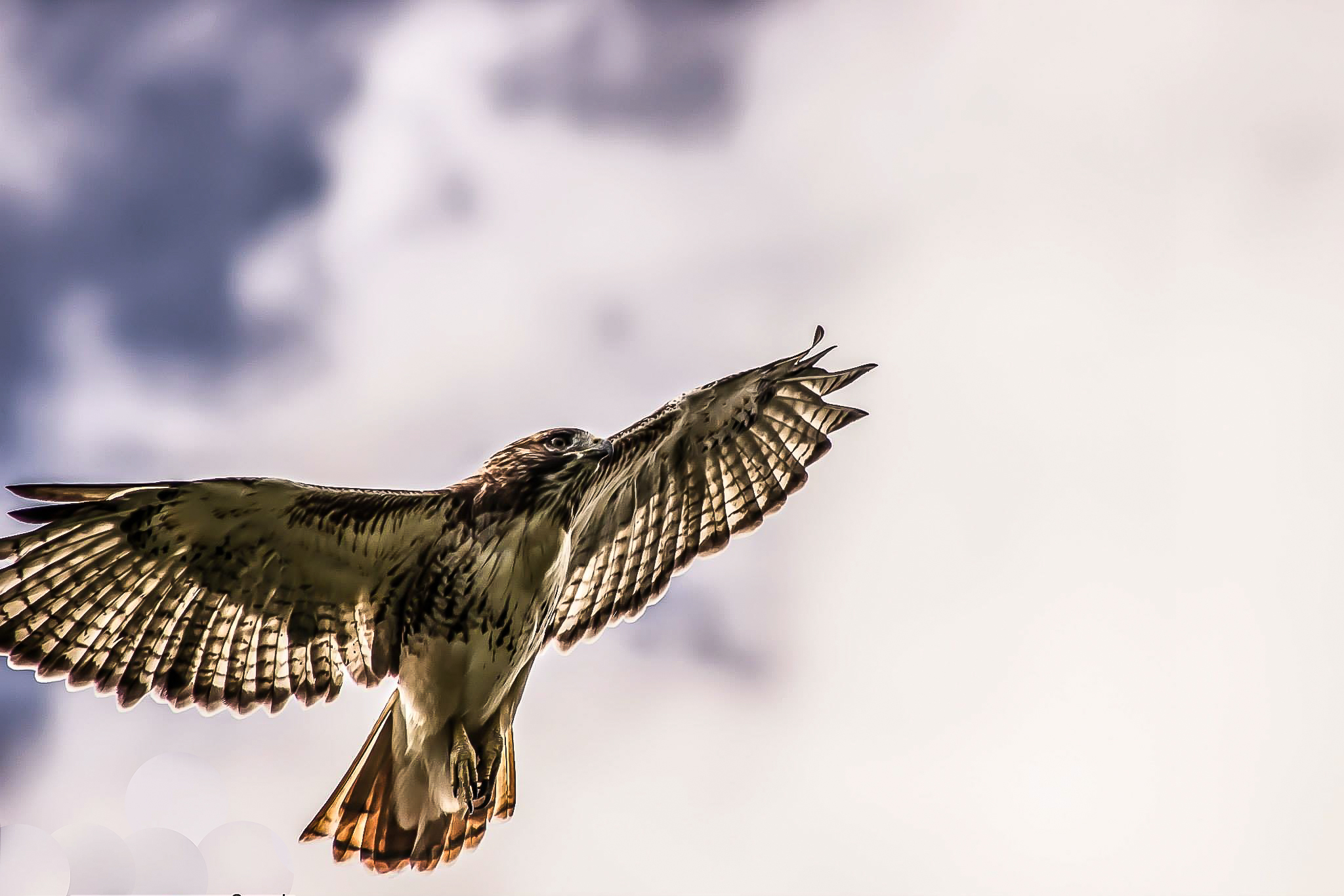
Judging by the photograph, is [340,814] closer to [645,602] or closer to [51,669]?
[51,669]

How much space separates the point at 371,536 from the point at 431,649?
599 mm

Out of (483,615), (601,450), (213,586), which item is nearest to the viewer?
(483,615)

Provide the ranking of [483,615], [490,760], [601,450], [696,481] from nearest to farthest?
[483,615], [490,760], [601,450], [696,481]

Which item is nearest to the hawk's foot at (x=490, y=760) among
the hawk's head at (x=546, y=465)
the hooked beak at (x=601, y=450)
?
the hawk's head at (x=546, y=465)

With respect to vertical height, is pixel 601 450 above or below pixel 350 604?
above

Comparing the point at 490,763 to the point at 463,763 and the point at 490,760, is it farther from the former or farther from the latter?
the point at 463,763

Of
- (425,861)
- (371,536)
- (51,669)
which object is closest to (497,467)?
(371,536)

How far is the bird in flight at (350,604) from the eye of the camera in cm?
482

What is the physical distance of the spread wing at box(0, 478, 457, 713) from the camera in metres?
4.92

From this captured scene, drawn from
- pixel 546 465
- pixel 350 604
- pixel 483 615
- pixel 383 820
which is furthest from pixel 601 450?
pixel 383 820

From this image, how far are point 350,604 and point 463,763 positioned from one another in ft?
3.31

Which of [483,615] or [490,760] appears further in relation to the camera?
[490,760]

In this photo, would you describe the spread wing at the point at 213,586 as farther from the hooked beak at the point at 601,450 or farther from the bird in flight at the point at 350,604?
the hooked beak at the point at 601,450

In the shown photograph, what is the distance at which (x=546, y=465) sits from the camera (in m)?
4.85
